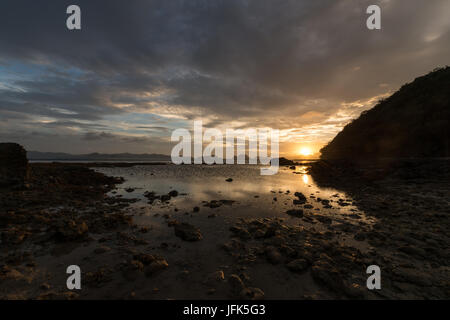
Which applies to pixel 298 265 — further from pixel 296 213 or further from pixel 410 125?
pixel 410 125

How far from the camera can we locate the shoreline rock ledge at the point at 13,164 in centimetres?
1775

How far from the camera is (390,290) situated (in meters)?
5.15

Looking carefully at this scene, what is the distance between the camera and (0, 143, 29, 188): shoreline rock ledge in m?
17.8

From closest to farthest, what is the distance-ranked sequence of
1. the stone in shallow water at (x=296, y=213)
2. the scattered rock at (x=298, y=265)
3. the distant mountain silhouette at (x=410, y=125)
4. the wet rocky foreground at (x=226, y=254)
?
the wet rocky foreground at (x=226, y=254)
the scattered rock at (x=298, y=265)
the stone in shallow water at (x=296, y=213)
the distant mountain silhouette at (x=410, y=125)

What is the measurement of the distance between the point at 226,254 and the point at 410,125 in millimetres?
74704

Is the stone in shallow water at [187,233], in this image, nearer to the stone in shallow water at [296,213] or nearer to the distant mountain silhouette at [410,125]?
the stone in shallow water at [296,213]

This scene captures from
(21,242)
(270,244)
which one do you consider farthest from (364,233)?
(21,242)

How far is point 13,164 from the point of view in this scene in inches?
754

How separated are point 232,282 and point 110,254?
5403 mm

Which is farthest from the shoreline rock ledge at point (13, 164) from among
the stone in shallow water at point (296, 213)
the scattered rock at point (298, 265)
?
the stone in shallow water at point (296, 213)

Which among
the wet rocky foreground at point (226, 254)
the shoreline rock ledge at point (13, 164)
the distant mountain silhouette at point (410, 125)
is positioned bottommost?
the wet rocky foreground at point (226, 254)

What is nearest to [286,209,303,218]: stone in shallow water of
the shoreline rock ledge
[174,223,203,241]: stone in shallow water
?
[174,223,203,241]: stone in shallow water

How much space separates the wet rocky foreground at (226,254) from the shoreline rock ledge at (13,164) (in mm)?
7815
